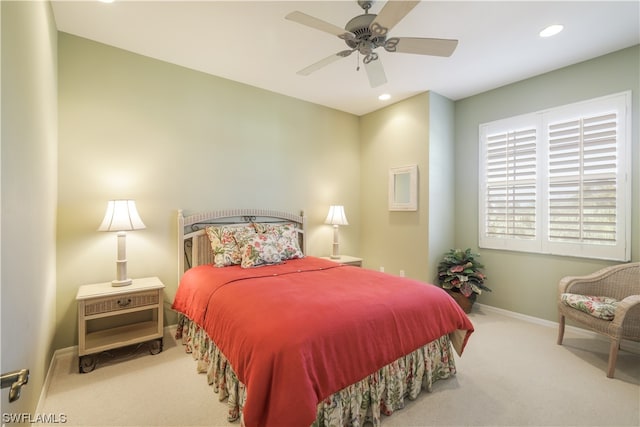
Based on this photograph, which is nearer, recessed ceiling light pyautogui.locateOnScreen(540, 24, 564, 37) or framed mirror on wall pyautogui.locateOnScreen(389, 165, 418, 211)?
recessed ceiling light pyautogui.locateOnScreen(540, 24, 564, 37)

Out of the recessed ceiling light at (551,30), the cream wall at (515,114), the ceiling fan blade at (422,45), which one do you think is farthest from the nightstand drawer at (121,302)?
the recessed ceiling light at (551,30)

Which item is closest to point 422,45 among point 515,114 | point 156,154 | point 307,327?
point 307,327

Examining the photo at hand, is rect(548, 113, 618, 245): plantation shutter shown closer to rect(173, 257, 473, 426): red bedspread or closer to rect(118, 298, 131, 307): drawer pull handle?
rect(173, 257, 473, 426): red bedspread

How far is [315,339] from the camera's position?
1.51 meters

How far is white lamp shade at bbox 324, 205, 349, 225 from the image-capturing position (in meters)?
4.17

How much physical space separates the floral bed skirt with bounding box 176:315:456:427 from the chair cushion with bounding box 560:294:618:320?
4.35ft

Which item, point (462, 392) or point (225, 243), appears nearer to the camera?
point (462, 392)

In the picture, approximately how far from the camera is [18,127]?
145 centimetres

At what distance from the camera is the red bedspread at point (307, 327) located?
1385mm

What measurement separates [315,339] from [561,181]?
131 inches

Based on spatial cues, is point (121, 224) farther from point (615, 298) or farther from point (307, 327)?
point (615, 298)

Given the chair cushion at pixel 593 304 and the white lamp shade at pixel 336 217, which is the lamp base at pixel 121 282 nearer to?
the white lamp shade at pixel 336 217

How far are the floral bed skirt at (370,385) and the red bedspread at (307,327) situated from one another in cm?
15

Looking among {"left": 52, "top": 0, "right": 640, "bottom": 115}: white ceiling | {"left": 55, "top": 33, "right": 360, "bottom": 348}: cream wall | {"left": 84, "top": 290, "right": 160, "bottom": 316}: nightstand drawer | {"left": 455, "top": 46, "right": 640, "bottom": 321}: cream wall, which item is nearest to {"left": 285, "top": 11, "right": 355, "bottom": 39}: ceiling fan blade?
{"left": 52, "top": 0, "right": 640, "bottom": 115}: white ceiling
